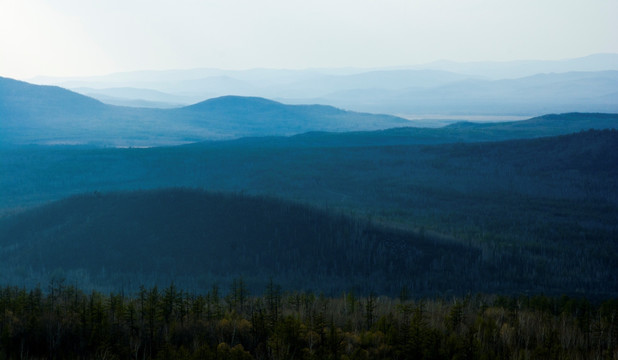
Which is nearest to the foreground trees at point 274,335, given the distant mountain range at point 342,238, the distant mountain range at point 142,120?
the distant mountain range at point 342,238

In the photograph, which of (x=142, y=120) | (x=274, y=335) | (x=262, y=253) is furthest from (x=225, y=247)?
(x=142, y=120)

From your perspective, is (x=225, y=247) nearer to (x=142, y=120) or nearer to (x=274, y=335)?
(x=274, y=335)

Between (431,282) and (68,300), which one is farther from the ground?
(68,300)

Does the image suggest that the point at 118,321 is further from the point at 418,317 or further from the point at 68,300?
the point at 418,317

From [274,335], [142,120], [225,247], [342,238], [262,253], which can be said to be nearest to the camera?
[274,335]

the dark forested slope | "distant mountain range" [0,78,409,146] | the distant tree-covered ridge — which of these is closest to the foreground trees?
the distant tree-covered ridge

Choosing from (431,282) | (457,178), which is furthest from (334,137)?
(431,282)
